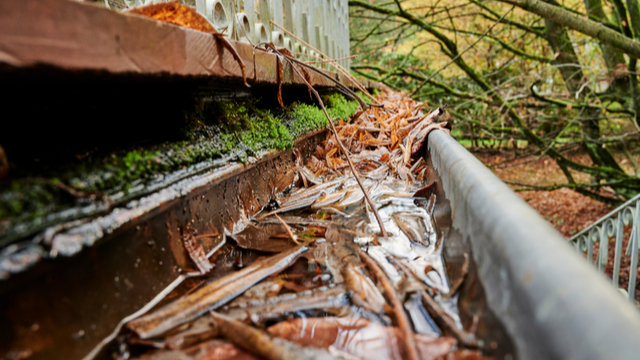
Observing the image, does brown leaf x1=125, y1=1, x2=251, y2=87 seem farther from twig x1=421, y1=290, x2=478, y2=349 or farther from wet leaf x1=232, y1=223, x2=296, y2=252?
twig x1=421, y1=290, x2=478, y2=349

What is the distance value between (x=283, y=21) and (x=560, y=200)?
12.4 meters

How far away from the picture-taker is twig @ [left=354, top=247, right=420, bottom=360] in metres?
0.55

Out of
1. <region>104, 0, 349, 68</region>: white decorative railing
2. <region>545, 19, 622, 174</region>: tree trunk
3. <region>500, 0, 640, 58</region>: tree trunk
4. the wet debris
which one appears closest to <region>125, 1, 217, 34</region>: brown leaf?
<region>104, 0, 349, 68</region>: white decorative railing

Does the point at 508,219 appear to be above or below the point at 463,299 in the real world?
above

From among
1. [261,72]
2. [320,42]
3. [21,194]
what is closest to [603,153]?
[320,42]

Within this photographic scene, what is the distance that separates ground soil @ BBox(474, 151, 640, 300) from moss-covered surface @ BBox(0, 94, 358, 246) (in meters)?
7.08

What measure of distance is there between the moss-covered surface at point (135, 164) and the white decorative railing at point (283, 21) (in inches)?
13.6

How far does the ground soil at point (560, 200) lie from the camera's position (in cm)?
805

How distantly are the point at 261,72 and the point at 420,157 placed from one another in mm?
1177

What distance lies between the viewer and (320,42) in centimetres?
384

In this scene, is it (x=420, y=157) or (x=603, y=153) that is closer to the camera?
(x=420, y=157)

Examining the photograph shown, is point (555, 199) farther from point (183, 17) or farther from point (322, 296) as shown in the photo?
point (183, 17)

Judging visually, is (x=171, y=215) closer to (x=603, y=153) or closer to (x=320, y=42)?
(x=320, y=42)

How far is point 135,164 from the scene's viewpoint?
72 cm
